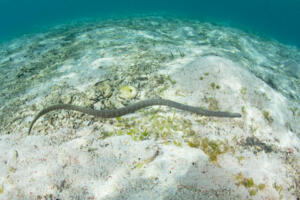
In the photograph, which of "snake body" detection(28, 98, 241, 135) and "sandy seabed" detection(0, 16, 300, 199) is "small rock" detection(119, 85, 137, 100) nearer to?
"sandy seabed" detection(0, 16, 300, 199)

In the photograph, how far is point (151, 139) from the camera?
344cm

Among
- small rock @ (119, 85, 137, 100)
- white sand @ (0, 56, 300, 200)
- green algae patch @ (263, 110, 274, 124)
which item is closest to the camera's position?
white sand @ (0, 56, 300, 200)

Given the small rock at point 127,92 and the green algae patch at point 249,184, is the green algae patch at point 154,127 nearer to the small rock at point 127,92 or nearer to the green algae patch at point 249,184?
the small rock at point 127,92

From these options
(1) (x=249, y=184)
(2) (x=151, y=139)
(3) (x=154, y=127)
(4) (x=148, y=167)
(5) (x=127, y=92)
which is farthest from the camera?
(5) (x=127, y=92)

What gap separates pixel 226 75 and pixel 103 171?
4.50 meters

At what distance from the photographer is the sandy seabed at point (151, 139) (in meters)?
2.70

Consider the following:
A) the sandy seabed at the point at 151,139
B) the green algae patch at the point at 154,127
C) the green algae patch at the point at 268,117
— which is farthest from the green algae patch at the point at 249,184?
the green algae patch at the point at 268,117

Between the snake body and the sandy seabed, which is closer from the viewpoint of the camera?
the sandy seabed

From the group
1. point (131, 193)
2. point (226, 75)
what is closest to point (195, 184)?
point (131, 193)

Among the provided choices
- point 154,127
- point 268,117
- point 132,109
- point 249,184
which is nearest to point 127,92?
point 132,109

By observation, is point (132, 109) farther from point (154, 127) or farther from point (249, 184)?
point (249, 184)

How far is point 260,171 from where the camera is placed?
3.08 m

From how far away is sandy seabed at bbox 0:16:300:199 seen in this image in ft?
8.86

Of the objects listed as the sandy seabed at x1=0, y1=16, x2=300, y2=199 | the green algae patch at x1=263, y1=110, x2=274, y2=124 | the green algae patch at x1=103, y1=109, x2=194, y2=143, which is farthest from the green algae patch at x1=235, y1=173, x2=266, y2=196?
the green algae patch at x1=263, y1=110, x2=274, y2=124
